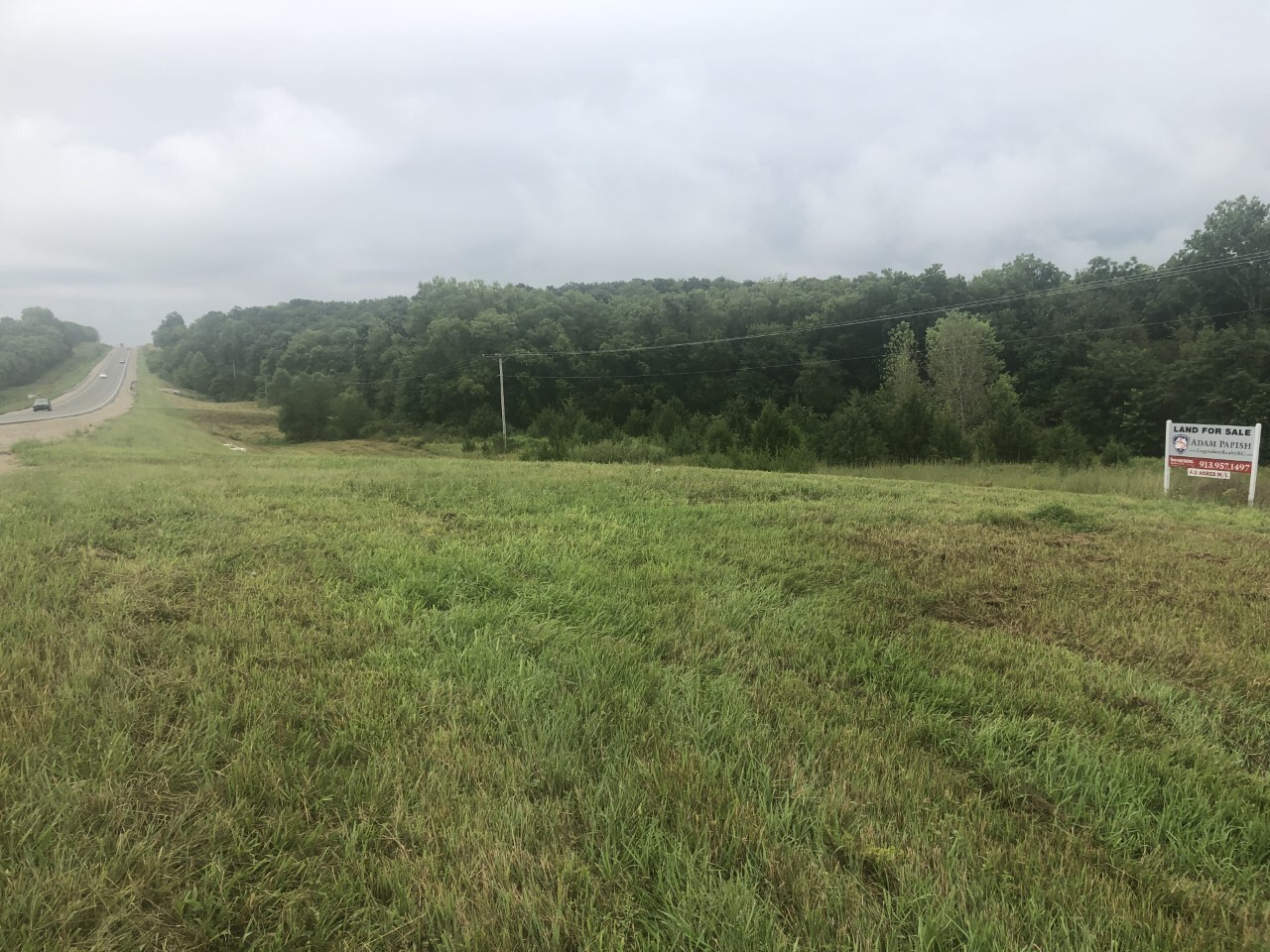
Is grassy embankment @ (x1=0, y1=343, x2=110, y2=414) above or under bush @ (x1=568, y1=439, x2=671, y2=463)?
above

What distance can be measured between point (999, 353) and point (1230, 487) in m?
56.6

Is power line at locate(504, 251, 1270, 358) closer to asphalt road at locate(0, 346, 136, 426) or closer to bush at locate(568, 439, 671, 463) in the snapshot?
bush at locate(568, 439, 671, 463)

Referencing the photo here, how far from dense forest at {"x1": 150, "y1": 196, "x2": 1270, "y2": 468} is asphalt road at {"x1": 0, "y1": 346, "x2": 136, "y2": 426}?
2103 cm

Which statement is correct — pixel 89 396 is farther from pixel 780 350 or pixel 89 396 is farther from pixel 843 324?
pixel 843 324

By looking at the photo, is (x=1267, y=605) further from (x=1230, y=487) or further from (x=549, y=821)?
(x=1230, y=487)

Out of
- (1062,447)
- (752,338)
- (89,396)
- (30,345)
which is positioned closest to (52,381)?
(30,345)

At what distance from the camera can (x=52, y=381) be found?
12008 millimetres

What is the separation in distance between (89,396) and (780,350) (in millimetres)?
55124

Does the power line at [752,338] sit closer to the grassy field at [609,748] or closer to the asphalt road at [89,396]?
the asphalt road at [89,396]

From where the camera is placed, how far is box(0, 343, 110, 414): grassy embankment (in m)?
10.6

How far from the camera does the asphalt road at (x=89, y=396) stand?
1388 centimetres

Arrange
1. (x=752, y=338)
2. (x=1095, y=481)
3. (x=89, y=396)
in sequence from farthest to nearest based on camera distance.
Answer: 1. (x=752, y=338)
2. (x=89, y=396)
3. (x=1095, y=481)

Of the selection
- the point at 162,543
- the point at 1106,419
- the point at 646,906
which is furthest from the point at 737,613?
the point at 1106,419

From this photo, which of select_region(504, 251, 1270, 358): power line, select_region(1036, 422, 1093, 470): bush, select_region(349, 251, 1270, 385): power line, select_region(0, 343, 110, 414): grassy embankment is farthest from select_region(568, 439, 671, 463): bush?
select_region(504, 251, 1270, 358): power line
